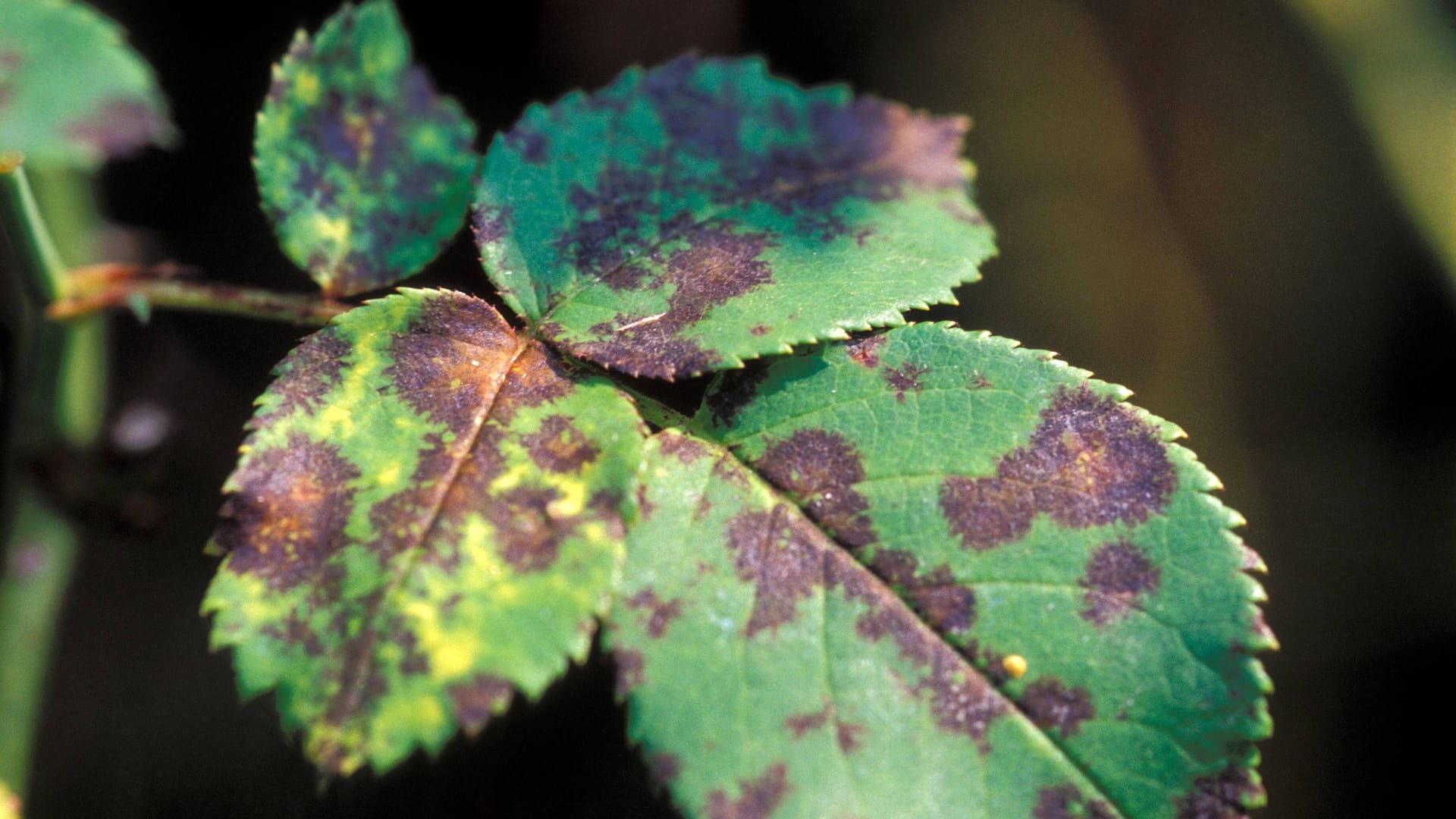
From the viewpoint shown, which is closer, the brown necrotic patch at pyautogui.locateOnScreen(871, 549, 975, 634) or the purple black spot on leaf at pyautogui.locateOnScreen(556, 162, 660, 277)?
the brown necrotic patch at pyautogui.locateOnScreen(871, 549, 975, 634)

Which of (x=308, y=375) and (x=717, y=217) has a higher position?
(x=717, y=217)

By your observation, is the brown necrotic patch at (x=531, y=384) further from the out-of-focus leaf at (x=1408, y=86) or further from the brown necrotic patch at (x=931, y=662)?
the out-of-focus leaf at (x=1408, y=86)

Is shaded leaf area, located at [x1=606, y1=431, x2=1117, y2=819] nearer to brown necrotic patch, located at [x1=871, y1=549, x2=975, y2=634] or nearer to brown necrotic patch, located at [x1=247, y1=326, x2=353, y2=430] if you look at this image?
brown necrotic patch, located at [x1=871, y1=549, x2=975, y2=634]

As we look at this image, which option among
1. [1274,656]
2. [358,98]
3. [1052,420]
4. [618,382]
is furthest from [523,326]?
[1274,656]

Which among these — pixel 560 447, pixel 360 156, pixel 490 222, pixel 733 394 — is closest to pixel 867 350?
pixel 733 394

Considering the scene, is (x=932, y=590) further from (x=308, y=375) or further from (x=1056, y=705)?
(x=308, y=375)

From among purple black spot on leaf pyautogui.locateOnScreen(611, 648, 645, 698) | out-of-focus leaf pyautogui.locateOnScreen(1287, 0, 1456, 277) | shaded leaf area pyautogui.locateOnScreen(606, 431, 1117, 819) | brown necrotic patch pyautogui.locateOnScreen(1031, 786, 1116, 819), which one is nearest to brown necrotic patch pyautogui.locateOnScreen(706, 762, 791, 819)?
shaded leaf area pyautogui.locateOnScreen(606, 431, 1117, 819)

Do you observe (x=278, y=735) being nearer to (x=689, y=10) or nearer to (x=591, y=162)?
(x=591, y=162)
